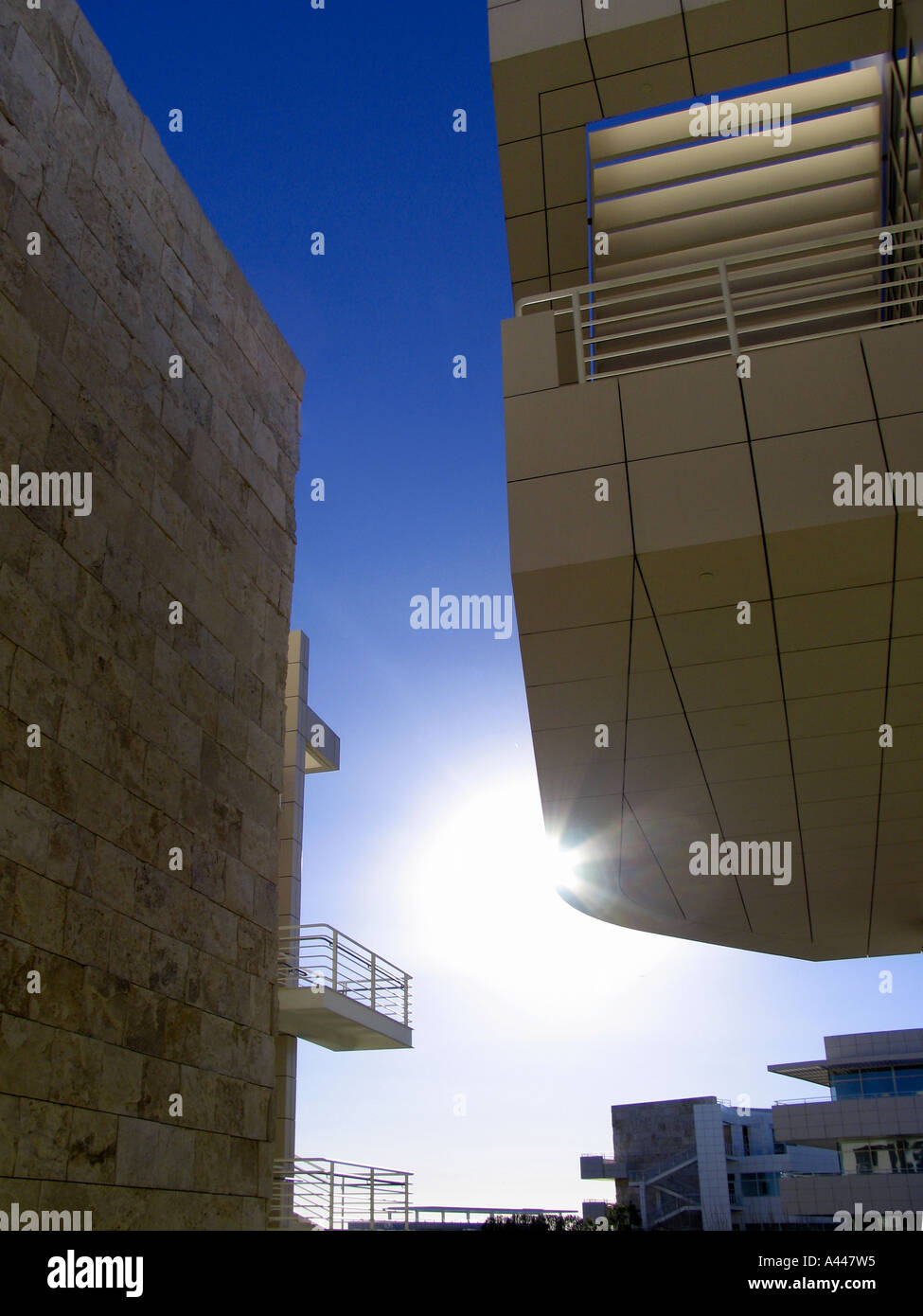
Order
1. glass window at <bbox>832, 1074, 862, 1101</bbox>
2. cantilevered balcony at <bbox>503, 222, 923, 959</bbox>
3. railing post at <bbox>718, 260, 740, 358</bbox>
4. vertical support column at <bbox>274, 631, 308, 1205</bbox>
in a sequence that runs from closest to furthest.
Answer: cantilevered balcony at <bbox>503, 222, 923, 959</bbox> → railing post at <bbox>718, 260, 740, 358</bbox> → vertical support column at <bbox>274, 631, 308, 1205</bbox> → glass window at <bbox>832, 1074, 862, 1101</bbox>

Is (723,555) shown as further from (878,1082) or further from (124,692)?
(878,1082)

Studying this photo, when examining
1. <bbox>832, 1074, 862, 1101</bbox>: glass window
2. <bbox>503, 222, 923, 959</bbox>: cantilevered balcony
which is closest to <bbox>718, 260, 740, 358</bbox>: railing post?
<bbox>503, 222, 923, 959</bbox>: cantilevered balcony

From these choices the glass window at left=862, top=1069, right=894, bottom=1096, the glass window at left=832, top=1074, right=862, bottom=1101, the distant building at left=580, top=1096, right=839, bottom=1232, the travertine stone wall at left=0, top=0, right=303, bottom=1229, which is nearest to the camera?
the travertine stone wall at left=0, top=0, right=303, bottom=1229

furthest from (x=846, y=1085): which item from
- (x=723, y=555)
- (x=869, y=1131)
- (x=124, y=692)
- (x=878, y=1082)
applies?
(x=124, y=692)

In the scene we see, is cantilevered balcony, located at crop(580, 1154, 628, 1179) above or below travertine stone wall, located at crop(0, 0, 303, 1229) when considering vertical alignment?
below

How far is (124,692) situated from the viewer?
25.5 ft

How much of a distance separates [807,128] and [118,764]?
9823 mm

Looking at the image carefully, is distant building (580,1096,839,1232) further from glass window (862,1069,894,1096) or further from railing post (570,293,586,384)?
railing post (570,293,586,384)

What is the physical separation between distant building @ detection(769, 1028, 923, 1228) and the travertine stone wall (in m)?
33.4

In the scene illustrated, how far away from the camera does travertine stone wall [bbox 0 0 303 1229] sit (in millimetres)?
6516

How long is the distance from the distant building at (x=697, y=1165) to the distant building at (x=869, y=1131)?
28.9 feet

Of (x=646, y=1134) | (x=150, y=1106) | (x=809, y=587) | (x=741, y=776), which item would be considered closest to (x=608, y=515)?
(x=809, y=587)

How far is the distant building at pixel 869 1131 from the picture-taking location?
36594 mm
